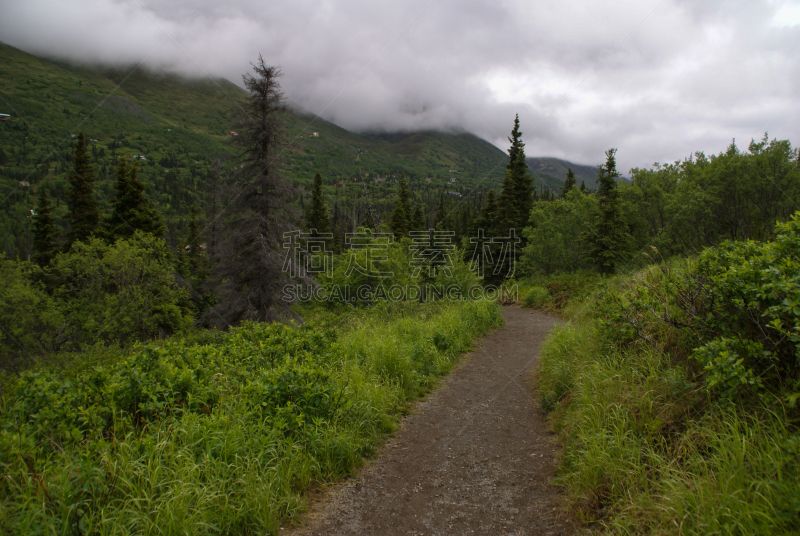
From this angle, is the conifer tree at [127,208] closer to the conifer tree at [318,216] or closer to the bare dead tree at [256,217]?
the bare dead tree at [256,217]

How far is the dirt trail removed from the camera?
10.8 feet

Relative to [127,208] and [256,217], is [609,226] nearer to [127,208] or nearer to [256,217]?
[256,217]

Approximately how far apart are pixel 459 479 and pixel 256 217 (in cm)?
1651

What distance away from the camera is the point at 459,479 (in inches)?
158

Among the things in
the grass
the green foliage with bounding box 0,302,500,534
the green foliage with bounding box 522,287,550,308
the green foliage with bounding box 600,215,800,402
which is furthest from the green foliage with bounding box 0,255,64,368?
the green foliage with bounding box 522,287,550,308

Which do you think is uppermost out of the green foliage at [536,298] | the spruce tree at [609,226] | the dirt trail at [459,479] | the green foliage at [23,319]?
the spruce tree at [609,226]

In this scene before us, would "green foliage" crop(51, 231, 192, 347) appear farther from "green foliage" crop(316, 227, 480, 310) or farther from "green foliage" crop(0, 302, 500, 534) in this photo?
"green foliage" crop(0, 302, 500, 534)

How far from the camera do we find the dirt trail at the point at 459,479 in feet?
10.8

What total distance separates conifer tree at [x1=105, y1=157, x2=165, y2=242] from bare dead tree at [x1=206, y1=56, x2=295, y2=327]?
892 cm

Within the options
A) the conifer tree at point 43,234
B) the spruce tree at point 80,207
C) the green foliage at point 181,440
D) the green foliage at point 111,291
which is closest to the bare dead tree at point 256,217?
the green foliage at point 111,291

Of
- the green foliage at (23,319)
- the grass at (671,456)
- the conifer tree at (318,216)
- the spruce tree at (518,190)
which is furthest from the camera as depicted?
the conifer tree at (318,216)

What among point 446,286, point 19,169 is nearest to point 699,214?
point 446,286

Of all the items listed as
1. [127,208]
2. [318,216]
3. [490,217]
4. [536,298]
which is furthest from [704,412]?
[318,216]

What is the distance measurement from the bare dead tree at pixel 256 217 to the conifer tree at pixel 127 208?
8924mm
